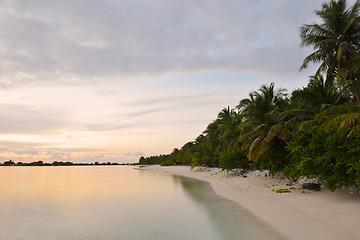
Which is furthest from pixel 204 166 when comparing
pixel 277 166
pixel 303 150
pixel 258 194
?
pixel 303 150

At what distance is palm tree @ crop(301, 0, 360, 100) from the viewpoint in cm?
2216

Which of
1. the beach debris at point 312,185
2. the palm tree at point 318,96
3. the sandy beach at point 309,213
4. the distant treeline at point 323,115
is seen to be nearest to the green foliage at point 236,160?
the distant treeline at point 323,115

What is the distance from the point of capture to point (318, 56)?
23656 millimetres

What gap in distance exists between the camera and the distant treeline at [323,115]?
15.4 meters

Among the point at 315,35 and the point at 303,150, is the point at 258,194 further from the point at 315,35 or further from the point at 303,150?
the point at 315,35

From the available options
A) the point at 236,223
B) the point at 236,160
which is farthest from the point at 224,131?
the point at 236,223

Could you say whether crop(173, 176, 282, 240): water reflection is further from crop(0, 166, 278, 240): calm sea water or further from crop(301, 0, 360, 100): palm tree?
crop(301, 0, 360, 100): palm tree

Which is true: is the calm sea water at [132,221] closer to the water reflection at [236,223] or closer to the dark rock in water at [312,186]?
the water reflection at [236,223]

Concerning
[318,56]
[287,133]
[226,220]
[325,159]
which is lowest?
[226,220]

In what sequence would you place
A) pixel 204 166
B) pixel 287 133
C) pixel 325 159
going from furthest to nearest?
pixel 204 166 → pixel 287 133 → pixel 325 159

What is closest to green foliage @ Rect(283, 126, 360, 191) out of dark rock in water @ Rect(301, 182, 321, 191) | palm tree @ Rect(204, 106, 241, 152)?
dark rock in water @ Rect(301, 182, 321, 191)

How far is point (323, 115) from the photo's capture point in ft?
55.4

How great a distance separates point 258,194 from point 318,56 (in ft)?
36.0

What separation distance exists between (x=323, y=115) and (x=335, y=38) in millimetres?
9107
